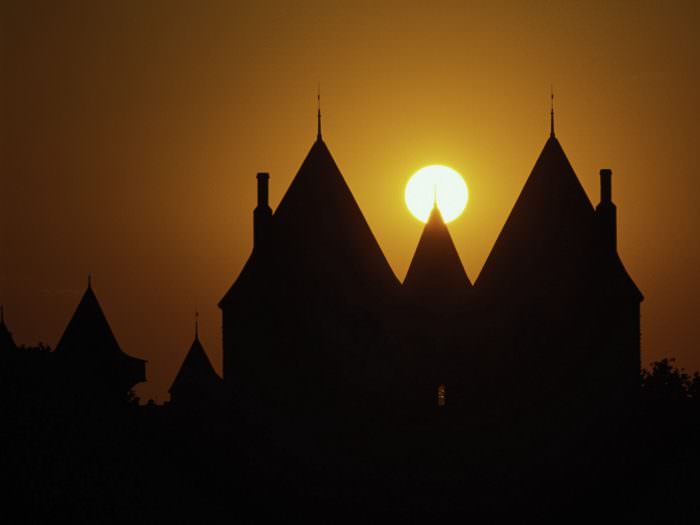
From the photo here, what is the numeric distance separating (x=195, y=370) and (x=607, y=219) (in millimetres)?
20680

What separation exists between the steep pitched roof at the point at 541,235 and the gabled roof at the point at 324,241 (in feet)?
10.2

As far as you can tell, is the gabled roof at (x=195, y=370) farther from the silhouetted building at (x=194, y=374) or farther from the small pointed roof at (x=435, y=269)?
the small pointed roof at (x=435, y=269)

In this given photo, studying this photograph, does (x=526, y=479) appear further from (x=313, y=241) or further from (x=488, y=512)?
(x=313, y=241)

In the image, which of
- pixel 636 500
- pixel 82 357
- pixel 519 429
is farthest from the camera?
pixel 82 357

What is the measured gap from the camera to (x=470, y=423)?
244 feet

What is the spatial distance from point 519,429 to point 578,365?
8.57 feet

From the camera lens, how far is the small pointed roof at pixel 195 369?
295ft

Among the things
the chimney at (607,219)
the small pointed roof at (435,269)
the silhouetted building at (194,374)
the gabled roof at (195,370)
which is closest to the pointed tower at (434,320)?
the small pointed roof at (435,269)

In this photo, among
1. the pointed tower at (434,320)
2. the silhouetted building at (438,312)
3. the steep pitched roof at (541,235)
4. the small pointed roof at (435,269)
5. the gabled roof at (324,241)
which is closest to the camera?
the steep pitched roof at (541,235)

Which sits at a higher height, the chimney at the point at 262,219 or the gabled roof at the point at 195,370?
→ the chimney at the point at 262,219

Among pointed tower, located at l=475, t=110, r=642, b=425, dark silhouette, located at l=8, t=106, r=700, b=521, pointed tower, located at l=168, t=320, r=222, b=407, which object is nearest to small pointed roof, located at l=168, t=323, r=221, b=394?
pointed tower, located at l=168, t=320, r=222, b=407

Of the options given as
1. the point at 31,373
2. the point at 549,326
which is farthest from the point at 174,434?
the point at 549,326

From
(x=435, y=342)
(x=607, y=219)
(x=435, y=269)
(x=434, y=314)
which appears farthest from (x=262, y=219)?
→ (x=607, y=219)

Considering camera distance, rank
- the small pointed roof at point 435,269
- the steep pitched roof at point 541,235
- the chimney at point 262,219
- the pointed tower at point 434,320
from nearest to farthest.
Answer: the steep pitched roof at point 541,235 → the small pointed roof at point 435,269 → the pointed tower at point 434,320 → the chimney at point 262,219
